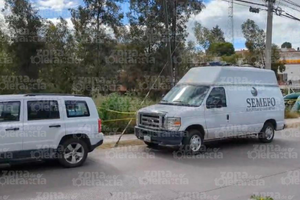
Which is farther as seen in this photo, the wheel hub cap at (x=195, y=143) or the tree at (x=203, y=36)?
the tree at (x=203, y=36)

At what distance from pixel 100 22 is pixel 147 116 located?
46.7ft

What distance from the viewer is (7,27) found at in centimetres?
2114

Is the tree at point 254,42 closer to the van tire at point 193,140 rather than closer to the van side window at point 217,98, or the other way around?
the van side window at point 217,98

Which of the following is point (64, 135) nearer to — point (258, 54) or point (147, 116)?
point (147, 116)

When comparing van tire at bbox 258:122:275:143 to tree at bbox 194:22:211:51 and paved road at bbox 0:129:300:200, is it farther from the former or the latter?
tree at bbox 194:22:211:51

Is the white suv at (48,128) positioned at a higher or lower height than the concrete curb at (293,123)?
higher

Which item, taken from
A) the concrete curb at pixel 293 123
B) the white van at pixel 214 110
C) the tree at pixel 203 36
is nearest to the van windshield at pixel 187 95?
the white van at pixel 214 110

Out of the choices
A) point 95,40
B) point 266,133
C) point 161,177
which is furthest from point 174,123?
point 95,40

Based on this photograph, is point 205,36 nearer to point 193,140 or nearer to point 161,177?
point 193,140

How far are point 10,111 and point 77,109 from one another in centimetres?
147

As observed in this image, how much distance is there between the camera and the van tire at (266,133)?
1145cm

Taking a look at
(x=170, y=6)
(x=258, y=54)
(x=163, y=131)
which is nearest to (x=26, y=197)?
(x=163, y=131)

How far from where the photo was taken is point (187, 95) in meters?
10.0

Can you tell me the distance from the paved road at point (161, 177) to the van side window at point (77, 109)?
1.24 metres
